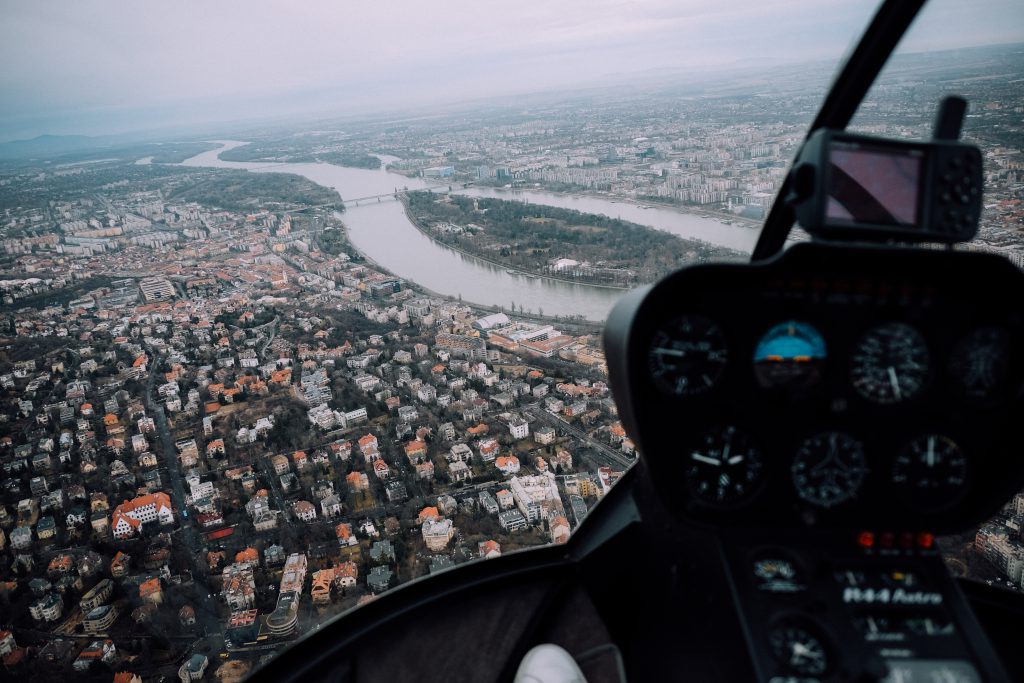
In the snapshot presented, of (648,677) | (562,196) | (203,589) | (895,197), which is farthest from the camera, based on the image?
(562,196)

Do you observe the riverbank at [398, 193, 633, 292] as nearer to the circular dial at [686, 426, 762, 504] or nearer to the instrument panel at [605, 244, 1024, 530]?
the instrument panel at [605, 244, 1024, 530]

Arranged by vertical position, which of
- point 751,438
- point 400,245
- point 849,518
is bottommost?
point 400,245

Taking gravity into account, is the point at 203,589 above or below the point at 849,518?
below

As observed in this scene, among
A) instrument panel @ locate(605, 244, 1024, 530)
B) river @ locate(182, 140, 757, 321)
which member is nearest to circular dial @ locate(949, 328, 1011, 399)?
instrument panel @ locate(605, 244, 1024, 530)

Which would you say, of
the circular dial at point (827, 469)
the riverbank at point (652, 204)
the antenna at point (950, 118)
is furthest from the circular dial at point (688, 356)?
the antenna at point (950, 118)

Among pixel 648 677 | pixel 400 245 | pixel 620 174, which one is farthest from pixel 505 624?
pixel 400 245

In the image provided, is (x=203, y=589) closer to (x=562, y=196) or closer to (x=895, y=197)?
(x=895, y=197)

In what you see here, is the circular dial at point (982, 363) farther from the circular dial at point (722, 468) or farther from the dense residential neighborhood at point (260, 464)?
the dense residential neighborhood at point (260, 464)

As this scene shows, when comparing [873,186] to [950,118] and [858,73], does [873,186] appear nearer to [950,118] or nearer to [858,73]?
[950,118]
